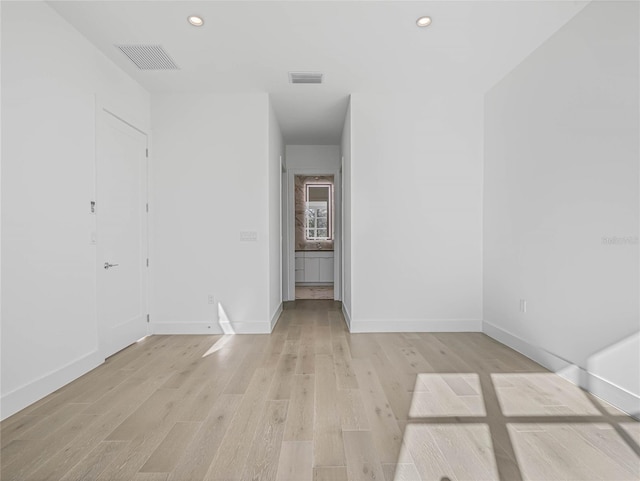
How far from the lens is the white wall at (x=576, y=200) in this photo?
226 cm

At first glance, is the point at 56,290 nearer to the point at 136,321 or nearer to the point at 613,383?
the point at 136,321

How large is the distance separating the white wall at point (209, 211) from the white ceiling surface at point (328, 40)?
0.31 m

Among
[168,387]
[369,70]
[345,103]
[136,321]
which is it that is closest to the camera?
[168,387]

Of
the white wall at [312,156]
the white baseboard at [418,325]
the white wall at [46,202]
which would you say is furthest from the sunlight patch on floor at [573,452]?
the white wall at [312,156]

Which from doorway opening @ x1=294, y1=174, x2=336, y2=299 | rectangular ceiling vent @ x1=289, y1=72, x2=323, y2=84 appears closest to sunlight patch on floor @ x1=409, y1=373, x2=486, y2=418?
rectangular ceiling vent @ x1=289, y1=72, x2=323, y2=84

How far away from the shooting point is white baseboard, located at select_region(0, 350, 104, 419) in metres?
2.16

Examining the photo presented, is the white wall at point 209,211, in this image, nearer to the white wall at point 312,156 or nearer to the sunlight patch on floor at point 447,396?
the sunlight patch on floor at point 447,396

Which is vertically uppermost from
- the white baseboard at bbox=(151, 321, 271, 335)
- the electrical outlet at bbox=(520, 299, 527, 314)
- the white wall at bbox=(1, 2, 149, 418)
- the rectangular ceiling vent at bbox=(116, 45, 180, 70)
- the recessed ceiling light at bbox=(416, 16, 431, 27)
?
the recessed ceiling light at bbox=(416, 16, 431, 27)

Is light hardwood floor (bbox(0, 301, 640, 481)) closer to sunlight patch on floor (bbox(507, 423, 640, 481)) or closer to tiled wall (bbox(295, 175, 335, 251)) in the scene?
sunlight patch on floor (bbox(507, 423, 640, 481))

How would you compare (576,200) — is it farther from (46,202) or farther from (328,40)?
(46,202)

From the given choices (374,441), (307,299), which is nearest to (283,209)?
(307,299)

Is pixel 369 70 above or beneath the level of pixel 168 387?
above

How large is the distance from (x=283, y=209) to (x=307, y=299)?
1728 mm

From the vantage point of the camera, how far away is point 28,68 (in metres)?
2.37
